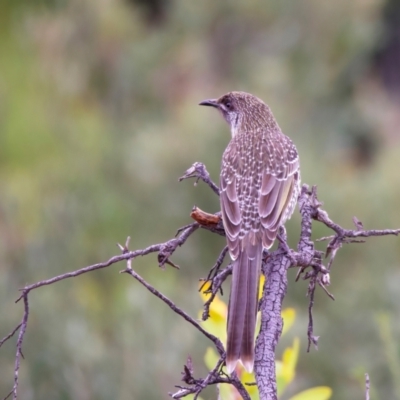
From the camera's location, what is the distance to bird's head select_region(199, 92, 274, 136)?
4.89 meters

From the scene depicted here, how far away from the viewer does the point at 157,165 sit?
9914 millimetres

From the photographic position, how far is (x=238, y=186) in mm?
4000

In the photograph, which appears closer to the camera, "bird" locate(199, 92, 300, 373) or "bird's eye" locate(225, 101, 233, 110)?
"bird" locate(199, 92, 300, 373)

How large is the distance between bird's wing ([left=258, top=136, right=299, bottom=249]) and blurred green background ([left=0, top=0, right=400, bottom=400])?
68cm

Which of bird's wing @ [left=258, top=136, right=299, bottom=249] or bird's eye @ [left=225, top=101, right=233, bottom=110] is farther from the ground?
bird's eye @ [left=225, top=101, right=233, bottom=110]

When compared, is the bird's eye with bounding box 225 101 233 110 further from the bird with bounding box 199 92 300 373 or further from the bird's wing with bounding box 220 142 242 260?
the bird's wing with bounding box 220 142 242 260

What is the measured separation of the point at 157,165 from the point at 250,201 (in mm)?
6059

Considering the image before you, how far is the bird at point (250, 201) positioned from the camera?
9.96ft

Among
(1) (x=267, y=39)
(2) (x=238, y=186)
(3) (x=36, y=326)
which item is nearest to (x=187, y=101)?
(1) (x=267, y=39)

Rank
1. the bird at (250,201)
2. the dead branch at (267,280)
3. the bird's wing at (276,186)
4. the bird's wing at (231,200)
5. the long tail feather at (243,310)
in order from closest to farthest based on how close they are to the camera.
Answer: the dead branch at (267,280)
the long tail feather at (243,310)
the bird at (250,201)
the bird's wing at (231,200)
the bird's wing at (276,186)

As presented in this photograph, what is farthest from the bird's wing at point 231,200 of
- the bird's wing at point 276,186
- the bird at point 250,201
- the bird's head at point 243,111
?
the bird's head at point 243,111

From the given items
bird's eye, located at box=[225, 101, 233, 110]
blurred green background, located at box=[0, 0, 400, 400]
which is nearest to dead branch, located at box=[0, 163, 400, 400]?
blurred green background, located at box=[0, 0, 400, 400]

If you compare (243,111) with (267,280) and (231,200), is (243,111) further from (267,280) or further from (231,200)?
(267,280)

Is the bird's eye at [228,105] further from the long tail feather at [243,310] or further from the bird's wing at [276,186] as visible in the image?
the long tail feather at [243,310]
